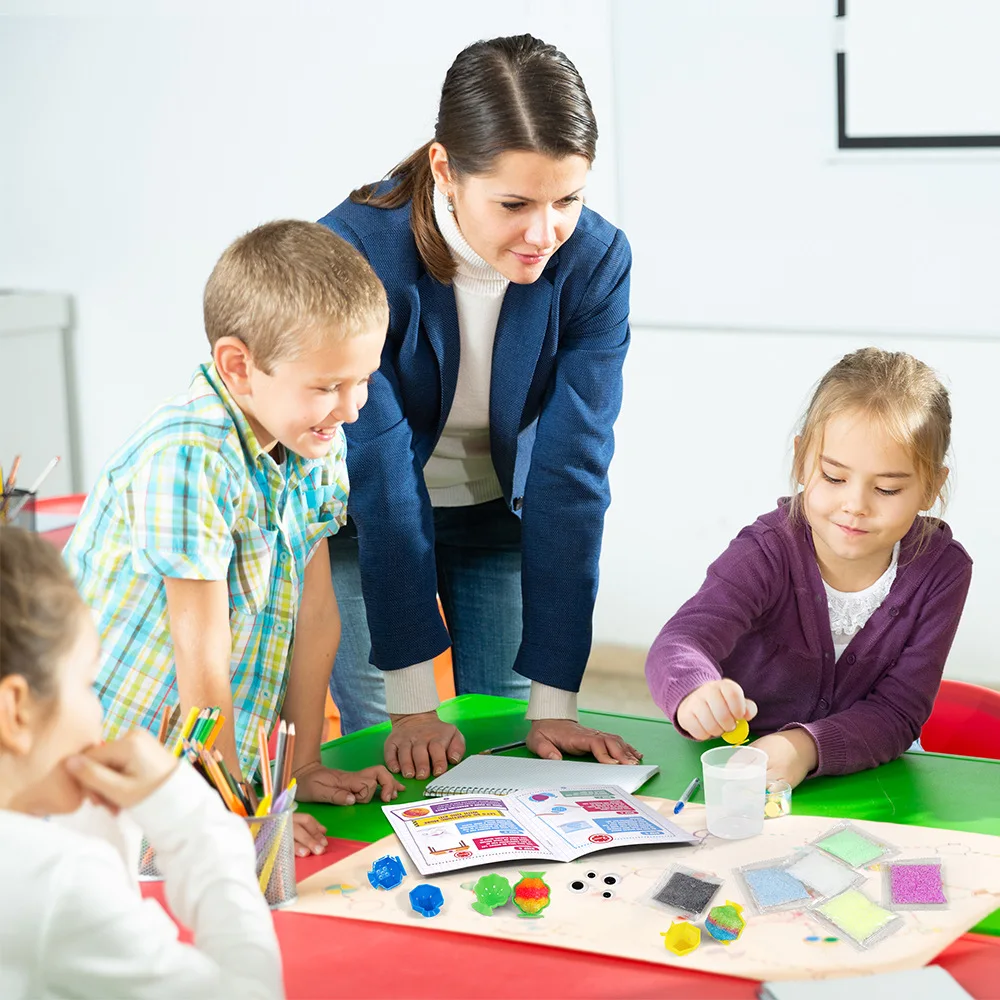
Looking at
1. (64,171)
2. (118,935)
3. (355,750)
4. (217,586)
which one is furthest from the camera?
(64,171)

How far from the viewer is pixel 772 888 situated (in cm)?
111

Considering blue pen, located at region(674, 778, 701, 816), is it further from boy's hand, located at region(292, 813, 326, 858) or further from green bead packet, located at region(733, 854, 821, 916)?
boy's hand, located at region(292, 813, 326, 858)

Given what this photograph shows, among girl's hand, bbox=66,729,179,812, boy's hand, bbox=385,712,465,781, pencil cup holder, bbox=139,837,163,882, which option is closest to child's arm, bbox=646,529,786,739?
boy's hand, bbox=385,712,465,781

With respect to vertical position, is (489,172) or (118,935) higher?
(489,172)

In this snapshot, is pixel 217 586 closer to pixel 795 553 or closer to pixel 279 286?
pixel 279 286

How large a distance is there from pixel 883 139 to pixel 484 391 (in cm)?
188

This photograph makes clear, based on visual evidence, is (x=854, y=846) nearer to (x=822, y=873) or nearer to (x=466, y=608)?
(x=822, y=873)

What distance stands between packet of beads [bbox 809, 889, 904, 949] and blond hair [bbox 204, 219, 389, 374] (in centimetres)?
64

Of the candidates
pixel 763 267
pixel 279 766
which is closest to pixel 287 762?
pixel 279 766

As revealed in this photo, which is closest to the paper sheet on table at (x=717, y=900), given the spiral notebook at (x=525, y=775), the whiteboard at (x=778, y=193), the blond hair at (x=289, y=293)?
the spiral notebook at (x=525, y=775)

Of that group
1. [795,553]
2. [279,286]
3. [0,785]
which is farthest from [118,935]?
[795,553]

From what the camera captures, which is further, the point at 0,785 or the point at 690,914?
the point at 690,914

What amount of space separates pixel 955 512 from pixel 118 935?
278 centimetres

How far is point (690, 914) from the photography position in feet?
3.52
